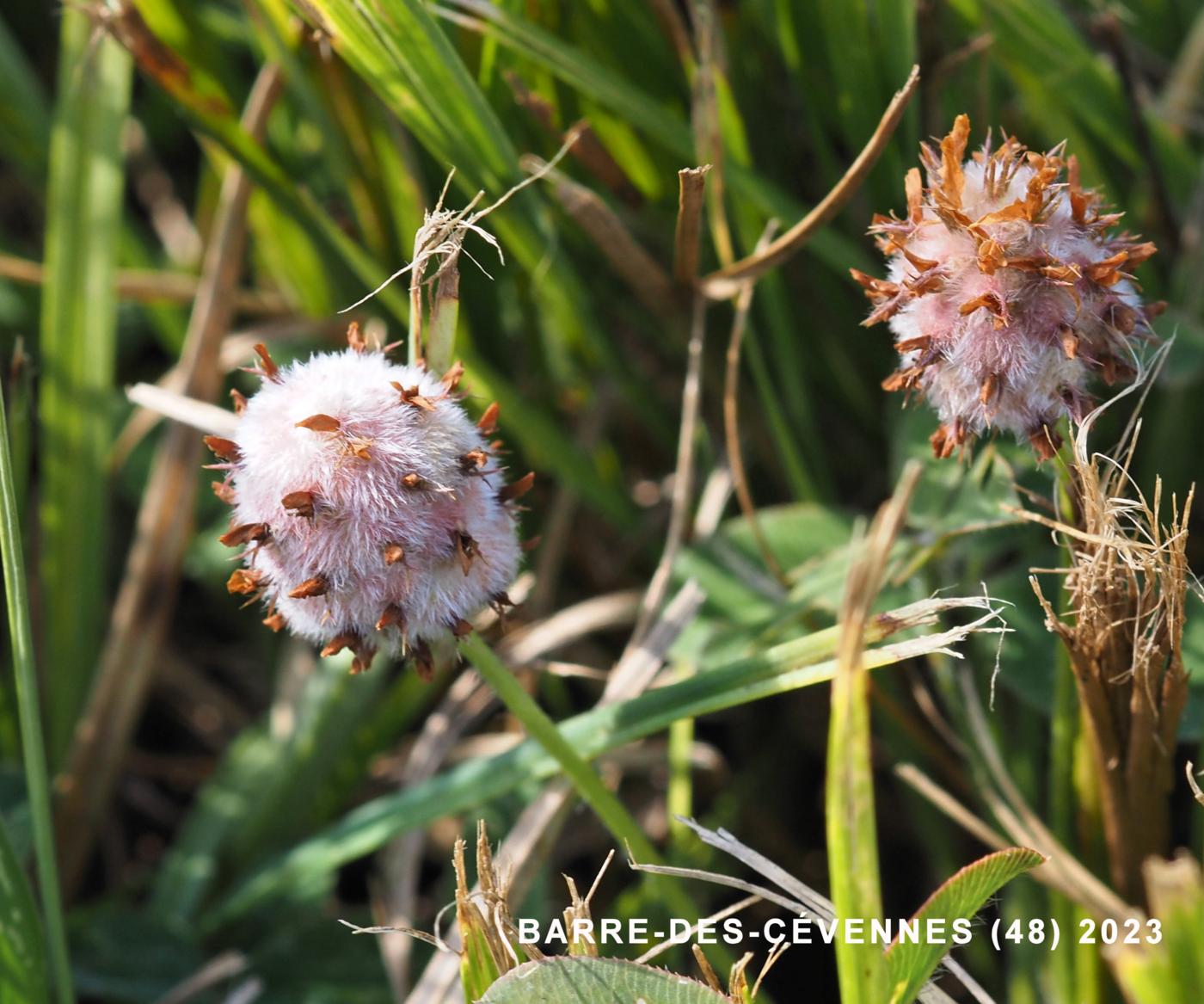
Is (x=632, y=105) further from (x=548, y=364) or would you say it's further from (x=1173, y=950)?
(x=1173, y=950)

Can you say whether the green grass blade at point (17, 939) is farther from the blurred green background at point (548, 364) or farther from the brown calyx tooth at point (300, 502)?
the brown calyx tooth at point (300, 502)

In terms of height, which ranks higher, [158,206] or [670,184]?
[158,206]

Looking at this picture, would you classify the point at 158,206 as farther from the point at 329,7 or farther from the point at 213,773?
the point at 329,7

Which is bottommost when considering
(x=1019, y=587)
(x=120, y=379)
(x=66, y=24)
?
(x=1019, y=587)

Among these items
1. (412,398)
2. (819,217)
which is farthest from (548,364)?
(412,398)

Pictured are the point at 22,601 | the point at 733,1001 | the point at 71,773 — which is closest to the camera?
the point at 733,1001

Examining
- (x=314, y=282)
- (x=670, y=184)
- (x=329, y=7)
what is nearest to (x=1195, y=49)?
(x=670, y=184)

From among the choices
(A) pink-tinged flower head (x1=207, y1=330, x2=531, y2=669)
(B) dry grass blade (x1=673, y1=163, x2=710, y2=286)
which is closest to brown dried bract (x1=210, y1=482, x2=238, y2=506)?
(A) pink-tinged flower head (x1=207, y1=330, x2=531, y2=669)
